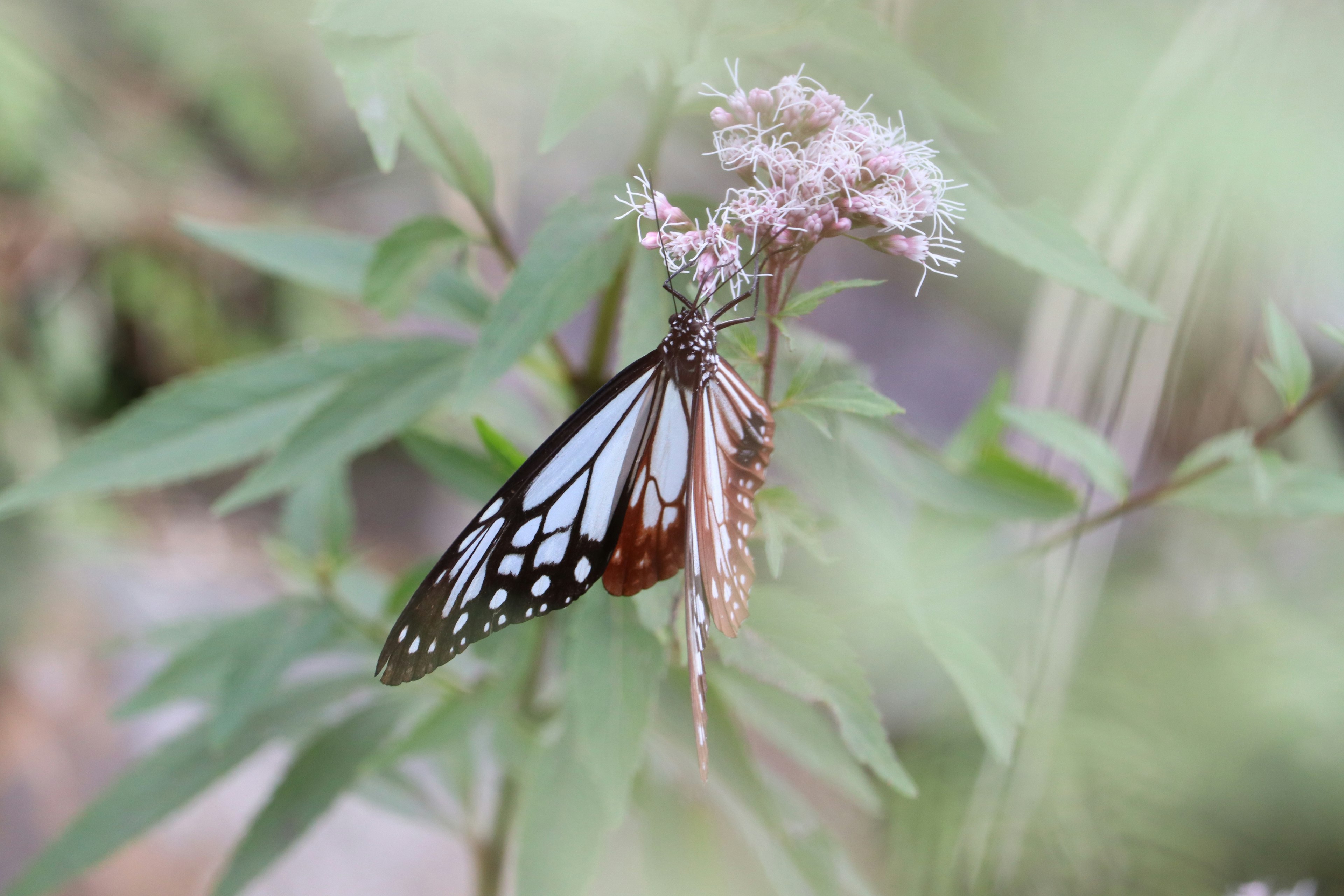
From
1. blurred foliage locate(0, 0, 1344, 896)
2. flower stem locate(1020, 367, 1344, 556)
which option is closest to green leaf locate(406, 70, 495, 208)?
blurred foliage locate(0, 0, 1344, 896)

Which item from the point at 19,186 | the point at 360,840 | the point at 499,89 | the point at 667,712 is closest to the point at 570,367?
the point at 667,712

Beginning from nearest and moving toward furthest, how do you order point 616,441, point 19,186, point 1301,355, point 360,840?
point 616,441 → point 1301,355 → point 360,840 → point 19,186

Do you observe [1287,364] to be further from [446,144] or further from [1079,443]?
[446,144]

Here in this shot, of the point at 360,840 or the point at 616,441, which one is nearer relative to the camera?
the point at 616,441

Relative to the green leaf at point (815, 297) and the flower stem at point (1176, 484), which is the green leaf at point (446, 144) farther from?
the flower stem at point (1176, 484)

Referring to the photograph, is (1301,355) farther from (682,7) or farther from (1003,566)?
(682,7)

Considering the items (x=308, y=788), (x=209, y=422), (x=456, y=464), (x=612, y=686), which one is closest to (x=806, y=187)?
(x=612, y=686)

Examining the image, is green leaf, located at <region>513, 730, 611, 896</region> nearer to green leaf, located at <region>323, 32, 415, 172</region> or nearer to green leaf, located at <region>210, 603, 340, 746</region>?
green leaf, located at <region>210, 603, 340, 746</region>
